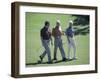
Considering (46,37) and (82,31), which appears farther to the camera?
(82,31)

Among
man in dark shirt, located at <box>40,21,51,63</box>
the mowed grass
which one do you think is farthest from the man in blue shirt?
man in dark shirt, located at <box>40,21,51,63</box>

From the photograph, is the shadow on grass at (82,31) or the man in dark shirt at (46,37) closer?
the man in dark shirt at (46,37)

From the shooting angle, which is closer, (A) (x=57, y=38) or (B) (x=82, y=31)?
(A) (x=57, y=38)

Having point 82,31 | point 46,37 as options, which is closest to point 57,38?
point 46,37

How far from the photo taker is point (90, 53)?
2027 millimetres

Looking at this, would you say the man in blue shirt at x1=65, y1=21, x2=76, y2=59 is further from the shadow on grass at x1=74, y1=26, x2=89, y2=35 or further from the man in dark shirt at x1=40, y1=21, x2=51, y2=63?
the man in dark shirt at x1=40, y1=21, x2=51, y2=63

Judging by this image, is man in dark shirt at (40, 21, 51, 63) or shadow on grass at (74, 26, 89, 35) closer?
man in dark shirt at (40, 21, 51, 63)

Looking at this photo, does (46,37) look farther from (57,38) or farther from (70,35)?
(70,35)

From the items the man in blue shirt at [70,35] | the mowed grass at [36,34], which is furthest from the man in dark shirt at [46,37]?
the man in blue shirt at [70,35]

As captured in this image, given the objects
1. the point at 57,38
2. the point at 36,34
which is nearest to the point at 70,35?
the point at 57,38

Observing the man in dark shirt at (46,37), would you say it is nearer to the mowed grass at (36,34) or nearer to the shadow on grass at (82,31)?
the mowed grass at (36,34)

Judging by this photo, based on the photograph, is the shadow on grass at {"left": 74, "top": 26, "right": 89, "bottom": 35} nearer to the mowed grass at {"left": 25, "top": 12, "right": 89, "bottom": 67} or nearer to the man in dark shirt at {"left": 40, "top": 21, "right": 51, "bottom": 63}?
the mowed grass at {"left": 25, "top": 12, "right": 89, "bottom": 67}

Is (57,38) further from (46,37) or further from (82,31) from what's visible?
(82,31)

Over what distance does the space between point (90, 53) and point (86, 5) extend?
40 cm
